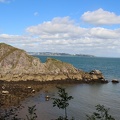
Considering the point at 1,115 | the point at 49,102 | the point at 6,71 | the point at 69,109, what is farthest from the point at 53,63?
the point at 1,115

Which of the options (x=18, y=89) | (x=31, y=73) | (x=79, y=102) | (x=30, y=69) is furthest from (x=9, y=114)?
(x=30, y=69)

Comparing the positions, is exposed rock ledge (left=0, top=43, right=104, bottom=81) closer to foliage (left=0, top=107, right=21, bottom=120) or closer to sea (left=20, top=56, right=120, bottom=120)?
sea (left=20, top=56, right=120, bottom=120)

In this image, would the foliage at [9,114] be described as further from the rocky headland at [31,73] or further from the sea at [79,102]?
the rocky headland at [31,73]

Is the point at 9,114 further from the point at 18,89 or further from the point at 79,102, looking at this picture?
the point at 18,89

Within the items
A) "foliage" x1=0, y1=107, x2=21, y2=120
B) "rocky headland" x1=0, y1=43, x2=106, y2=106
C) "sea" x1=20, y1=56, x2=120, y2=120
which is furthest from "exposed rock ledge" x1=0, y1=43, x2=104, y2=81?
"foliage" x1=0, y1=107, x2=21, y2=120

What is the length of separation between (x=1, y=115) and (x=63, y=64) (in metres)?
54.6

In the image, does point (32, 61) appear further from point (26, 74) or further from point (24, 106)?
point (24, 106)

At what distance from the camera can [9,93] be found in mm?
65750

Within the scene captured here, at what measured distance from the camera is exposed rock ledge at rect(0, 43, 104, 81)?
87.3 m

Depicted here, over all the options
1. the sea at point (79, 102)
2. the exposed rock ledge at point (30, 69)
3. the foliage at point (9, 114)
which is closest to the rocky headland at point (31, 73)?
the exposed rock ledge at point (30, 69)

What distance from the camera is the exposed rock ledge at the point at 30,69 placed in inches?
3438

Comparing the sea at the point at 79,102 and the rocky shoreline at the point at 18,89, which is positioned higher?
the rocky shoreline at the point at 18,89

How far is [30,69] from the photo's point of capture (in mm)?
90062

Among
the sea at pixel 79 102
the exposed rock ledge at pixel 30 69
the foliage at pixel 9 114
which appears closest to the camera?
the foliage at pixel 9 114
